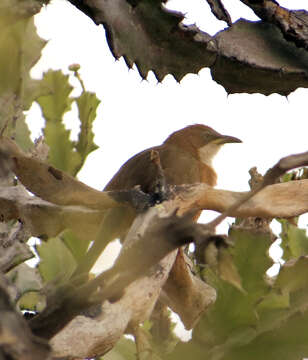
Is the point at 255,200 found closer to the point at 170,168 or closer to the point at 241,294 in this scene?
the point at 241,294

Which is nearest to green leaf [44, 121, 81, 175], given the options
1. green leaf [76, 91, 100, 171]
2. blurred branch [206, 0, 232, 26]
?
green leaf [76, 91, 100, 171]

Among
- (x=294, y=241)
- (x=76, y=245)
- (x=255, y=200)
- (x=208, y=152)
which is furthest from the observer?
(x=208, y=152)

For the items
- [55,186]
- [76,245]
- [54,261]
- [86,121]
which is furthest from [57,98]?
[55,186]

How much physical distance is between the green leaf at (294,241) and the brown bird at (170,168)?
0.57m

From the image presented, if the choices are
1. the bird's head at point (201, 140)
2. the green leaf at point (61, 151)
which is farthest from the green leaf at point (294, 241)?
the bird's head at point (201, 140)

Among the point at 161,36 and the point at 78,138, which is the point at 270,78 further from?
the point at 78,138

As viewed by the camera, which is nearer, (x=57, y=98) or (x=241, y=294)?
(x=241, y=294)

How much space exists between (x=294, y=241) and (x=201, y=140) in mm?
2643

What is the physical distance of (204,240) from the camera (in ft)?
3.58

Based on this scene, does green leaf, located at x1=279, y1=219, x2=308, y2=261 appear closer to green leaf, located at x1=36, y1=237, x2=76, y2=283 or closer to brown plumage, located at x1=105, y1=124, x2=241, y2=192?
brown plumage, located at x1=105, y1=124, x2=241, y2=192

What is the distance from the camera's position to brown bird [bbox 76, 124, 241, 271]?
2070 millimetres

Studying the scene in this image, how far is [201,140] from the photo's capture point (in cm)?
555

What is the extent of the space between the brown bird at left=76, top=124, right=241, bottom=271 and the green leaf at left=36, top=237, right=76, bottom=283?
14.8 inches

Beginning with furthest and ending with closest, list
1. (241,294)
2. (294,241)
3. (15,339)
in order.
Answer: (294,241)
(241,294)
(15,339)
